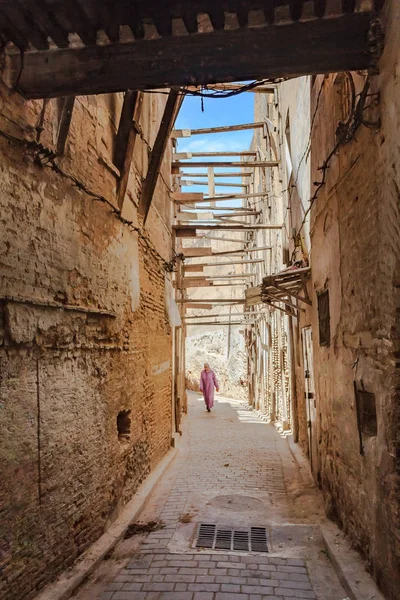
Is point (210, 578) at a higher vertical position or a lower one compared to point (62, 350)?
lower

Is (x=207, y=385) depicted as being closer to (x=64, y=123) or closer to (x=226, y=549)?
(x=226, y=549)

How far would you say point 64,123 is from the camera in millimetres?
4516

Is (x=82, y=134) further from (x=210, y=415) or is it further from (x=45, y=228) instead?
(x=210, y=415)

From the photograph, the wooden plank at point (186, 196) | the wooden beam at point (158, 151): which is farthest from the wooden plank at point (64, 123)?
the wooden plank at point (186, 196)

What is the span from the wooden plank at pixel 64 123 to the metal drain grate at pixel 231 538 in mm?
4245

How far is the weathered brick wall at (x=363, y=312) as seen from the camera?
3504 millimetres

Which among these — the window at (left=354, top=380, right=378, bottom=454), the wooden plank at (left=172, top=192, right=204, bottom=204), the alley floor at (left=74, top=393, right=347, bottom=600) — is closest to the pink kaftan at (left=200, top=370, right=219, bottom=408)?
the wooden plank at (left=172, top=192, right=204, bottom=204)

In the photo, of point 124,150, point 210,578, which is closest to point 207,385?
point 124,150

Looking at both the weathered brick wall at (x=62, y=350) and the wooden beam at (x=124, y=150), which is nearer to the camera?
the weathered brick wall at (x=62, y=350)

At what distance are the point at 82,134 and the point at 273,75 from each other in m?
2.12

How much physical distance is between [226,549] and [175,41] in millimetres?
4833

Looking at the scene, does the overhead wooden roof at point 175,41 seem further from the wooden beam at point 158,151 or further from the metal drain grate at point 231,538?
the metal drain grate at point 231,538

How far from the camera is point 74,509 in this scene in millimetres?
4570

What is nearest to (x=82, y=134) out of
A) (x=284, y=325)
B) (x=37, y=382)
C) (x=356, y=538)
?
(x=37, y=382)
